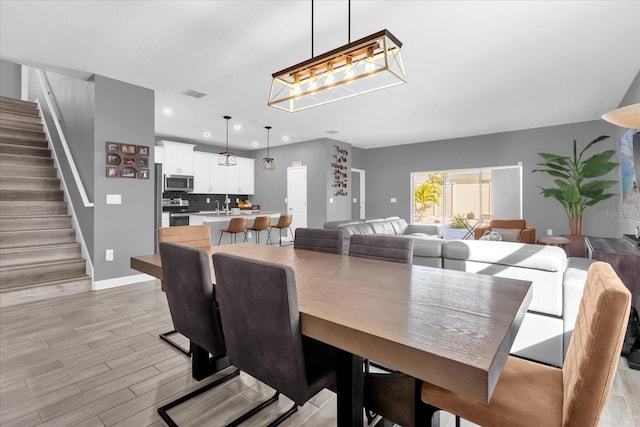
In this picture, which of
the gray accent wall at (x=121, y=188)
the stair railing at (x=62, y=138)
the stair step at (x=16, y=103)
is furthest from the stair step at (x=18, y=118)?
the gray accent wall at (x=121, y=188)

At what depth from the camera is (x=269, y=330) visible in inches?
44.1

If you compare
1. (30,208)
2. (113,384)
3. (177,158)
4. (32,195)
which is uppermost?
(177,158)

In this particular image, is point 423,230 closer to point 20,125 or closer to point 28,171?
point 28,171

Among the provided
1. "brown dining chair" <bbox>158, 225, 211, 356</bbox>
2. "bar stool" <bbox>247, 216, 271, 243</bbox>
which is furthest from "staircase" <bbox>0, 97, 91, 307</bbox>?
"bar stool" <bbox>247, 216, 271, 243</bbox>

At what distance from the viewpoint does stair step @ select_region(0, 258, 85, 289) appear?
3486mm

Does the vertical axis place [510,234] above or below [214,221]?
below

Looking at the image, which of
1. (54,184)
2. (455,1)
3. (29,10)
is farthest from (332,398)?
(54,184)

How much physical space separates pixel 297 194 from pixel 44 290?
524 cm

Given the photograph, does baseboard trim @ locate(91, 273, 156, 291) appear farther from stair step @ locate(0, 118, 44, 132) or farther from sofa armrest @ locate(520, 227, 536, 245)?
sofa armrest @ locate(520, 227, 536, 245)

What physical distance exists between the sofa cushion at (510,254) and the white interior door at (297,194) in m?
5.39

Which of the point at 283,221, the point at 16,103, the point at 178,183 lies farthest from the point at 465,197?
the point at 16,103

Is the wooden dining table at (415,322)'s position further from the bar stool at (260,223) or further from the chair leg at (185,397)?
the bar stool at (260,223)

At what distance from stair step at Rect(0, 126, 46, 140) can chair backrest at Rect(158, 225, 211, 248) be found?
4533 millimetres

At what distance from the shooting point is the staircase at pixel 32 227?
3555mm
